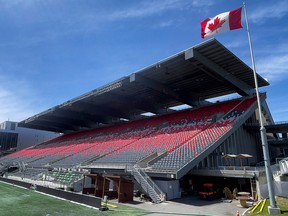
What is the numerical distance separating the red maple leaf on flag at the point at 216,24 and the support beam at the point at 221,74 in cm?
493

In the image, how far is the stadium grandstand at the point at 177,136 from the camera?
1911 cm

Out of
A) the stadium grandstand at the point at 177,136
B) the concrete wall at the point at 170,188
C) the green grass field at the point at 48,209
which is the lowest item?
the green grass field at the point at 48,209

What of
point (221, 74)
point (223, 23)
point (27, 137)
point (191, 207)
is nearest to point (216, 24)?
point (223, 23)

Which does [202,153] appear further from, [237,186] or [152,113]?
[152,113]

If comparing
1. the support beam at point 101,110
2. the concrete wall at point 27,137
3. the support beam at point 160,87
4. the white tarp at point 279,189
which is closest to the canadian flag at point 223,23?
the white tarp at point 279,189

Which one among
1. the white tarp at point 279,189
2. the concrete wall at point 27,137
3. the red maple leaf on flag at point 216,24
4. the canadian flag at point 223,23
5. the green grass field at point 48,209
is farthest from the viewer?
the concrete wall at point 27,137

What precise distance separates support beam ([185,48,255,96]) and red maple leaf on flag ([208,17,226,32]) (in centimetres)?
493

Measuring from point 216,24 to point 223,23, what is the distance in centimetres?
53

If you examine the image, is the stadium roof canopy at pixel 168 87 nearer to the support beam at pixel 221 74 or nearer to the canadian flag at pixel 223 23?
the support beam at pixel 221 74

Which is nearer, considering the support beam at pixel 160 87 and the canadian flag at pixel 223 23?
the canadian flag at pixel 223 23

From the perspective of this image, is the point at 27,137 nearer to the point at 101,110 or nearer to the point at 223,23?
the point at 101,110

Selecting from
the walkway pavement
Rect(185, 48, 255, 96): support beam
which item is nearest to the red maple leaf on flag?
Rect(185, 48, 255, 96): support beam

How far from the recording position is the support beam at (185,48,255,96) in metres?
21.8

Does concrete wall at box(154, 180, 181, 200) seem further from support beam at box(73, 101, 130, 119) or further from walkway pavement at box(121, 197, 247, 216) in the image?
support beam at box(73, 101, 130, 119)
